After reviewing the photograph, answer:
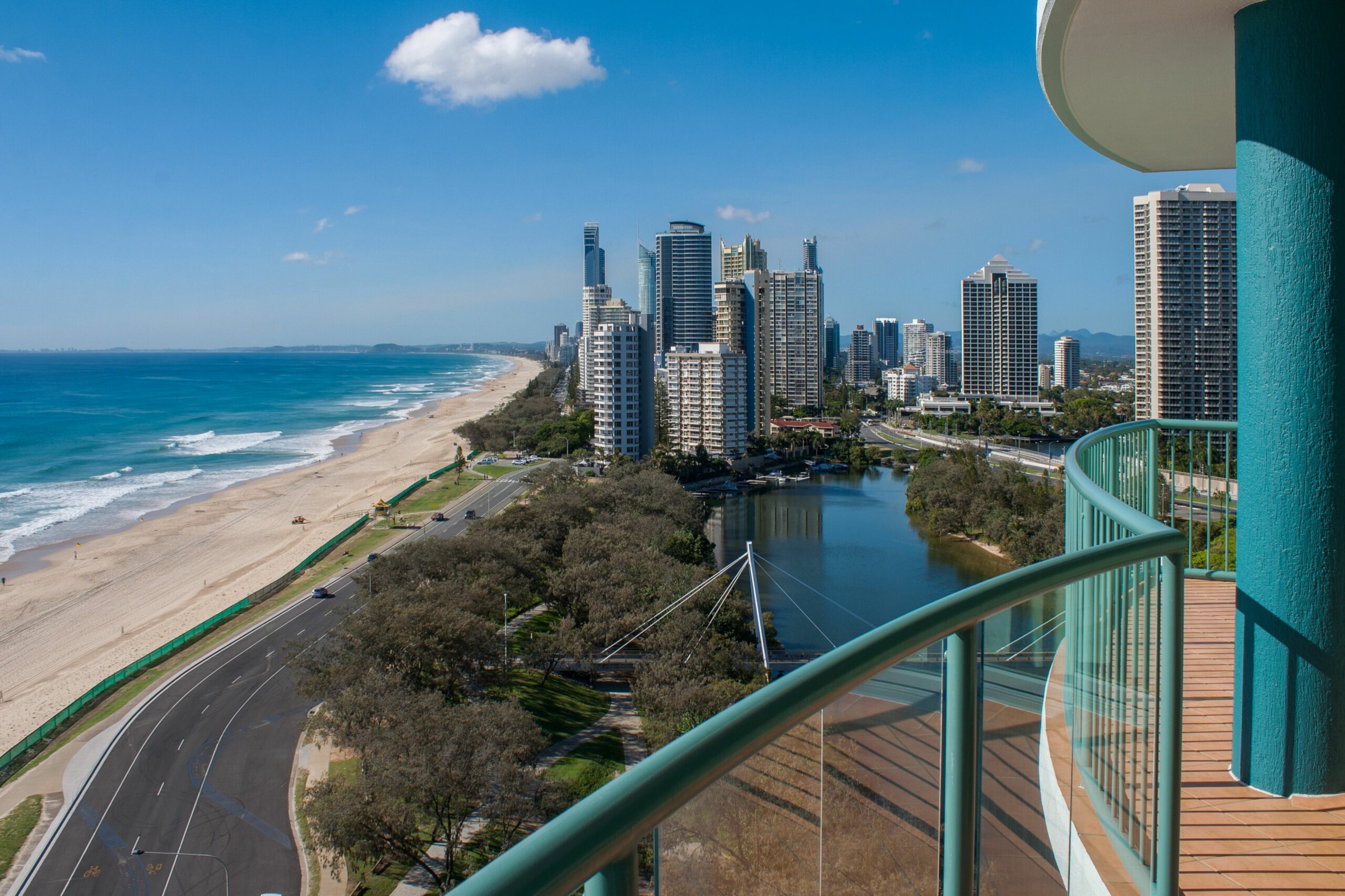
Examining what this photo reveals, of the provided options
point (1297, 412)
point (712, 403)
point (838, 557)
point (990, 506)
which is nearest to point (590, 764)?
point (1297, 412)

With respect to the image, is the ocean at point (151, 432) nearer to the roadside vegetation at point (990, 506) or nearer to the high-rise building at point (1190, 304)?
the roadside vegetation at point (990, 506)

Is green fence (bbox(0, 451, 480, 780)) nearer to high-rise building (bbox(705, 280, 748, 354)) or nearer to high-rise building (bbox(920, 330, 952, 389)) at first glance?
high-rise building (bbox(705, 280, 748, 354))

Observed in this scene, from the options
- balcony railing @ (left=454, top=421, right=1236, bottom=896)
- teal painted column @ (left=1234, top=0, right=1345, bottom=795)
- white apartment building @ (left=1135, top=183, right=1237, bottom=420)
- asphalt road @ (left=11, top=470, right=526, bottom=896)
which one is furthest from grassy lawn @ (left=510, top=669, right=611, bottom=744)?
white apartment building @ (left=1135, top=183, right=1237, bottom=420)

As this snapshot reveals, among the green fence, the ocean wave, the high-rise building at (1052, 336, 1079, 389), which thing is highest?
the high-rise building at (1052, 336, 1079, 389)

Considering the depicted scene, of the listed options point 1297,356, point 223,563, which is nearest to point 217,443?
point 223,563

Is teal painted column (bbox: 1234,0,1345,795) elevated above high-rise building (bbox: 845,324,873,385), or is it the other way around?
high-rise building (bbox: 845,324,873,385)

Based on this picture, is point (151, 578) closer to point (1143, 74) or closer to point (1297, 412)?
point (1143, 74)

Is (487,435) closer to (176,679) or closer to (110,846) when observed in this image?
(176,679)
